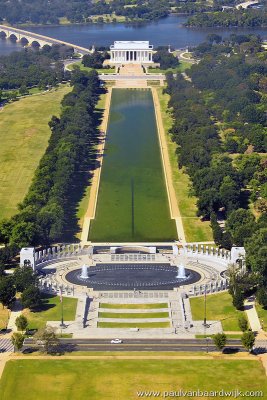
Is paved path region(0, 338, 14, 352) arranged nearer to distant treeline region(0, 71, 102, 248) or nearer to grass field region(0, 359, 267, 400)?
grass field region(0, 359, 267, 400)

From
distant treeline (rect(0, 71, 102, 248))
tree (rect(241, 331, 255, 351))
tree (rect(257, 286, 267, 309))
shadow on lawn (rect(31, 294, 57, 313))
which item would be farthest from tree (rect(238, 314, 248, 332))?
distant treeline (rect(0, 71, 102, 248))

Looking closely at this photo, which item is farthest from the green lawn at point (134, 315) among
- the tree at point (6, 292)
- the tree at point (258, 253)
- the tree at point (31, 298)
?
the tree at point (258, 253)

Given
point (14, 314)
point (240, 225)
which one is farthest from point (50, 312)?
point (240, 225)

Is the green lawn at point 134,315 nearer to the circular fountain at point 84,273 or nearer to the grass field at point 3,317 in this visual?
the circular fountain at point 84,273

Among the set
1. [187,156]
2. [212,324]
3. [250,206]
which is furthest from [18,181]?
[212,324]

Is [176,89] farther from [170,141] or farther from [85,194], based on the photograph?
[85,194]
